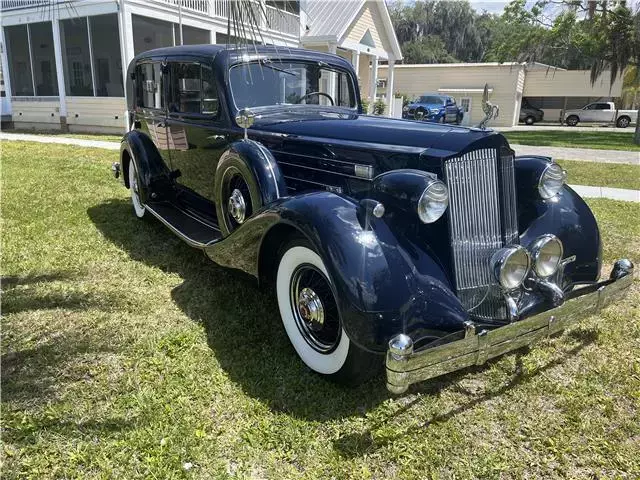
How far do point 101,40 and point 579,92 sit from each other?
3199 cm

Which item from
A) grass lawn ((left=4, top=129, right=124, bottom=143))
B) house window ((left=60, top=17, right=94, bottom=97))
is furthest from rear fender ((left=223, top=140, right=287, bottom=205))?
house window ((left=60, top=17, right=94, bottom=97))

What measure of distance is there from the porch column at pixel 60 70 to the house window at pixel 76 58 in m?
0.21

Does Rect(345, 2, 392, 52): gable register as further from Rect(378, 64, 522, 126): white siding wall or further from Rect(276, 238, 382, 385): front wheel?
Rect(276, 238, 382, 385): front wheel

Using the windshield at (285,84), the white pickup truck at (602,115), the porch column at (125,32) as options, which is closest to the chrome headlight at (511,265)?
the windshield at (285,84)

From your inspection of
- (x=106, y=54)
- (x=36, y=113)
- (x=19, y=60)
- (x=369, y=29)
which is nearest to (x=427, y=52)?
(x=369, y=29)

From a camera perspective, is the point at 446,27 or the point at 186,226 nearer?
the point at 186,226

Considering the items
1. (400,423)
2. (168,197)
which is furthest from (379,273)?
(168,197)

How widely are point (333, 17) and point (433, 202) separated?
62.2ft

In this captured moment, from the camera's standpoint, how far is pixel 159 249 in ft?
16.2

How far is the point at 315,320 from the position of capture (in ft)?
9.21

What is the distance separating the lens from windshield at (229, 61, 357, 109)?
409cm

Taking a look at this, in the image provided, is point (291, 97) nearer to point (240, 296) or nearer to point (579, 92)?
point (240, 296)

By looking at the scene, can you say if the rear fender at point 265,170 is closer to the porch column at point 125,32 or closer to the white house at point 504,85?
the porch column at point 125,32

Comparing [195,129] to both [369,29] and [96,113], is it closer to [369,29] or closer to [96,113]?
[96,113]
